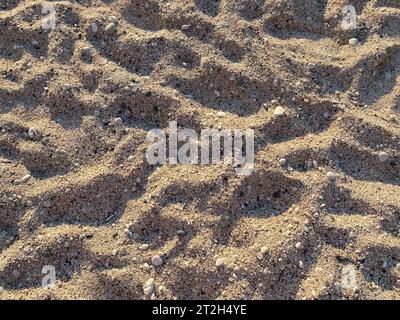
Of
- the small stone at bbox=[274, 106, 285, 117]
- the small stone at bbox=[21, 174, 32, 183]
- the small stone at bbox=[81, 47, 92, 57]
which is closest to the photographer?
the small stone at bbox=[21, 174, 32, 183]

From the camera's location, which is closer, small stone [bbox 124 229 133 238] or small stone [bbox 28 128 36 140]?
small stone [bbox 124 229 133 238]

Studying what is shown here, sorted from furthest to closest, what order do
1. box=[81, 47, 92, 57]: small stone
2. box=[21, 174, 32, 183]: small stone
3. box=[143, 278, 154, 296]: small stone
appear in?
box=[81, 47, 92, 57]: small stone
box=[21, 174, 32, 183]: small stone
box=[143, 278, 154, 296]: small stone

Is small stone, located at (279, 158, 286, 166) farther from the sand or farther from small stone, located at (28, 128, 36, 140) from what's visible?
small stone, located at (28, 128, 36, 140)

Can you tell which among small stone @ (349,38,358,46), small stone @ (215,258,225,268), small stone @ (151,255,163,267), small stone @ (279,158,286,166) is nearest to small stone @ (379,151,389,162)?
small stone @ (279,158,286,166)

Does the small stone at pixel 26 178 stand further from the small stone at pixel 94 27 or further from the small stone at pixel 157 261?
the small stone at pixel 94 27

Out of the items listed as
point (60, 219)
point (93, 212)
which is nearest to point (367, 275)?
point (93, 212)

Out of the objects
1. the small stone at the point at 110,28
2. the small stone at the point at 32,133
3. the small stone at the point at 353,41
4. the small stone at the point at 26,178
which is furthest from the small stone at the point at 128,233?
the small stone at the point at 353,41

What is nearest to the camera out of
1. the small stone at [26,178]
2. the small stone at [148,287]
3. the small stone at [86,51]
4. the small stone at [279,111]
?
the small stone at [148,287]

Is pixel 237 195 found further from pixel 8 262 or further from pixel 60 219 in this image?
pixel 8 262
